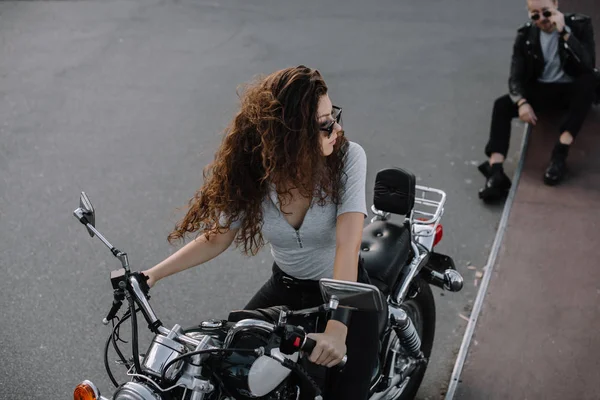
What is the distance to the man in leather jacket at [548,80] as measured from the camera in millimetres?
5562

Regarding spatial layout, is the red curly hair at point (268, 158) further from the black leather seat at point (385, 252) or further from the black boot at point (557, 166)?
the black boot at point (557, 166)

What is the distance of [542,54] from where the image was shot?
573cm

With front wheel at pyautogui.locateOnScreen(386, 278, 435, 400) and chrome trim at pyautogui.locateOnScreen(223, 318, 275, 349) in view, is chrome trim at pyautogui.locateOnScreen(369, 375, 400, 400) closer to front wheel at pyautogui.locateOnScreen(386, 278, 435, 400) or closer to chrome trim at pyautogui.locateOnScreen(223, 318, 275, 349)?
front wheel at pyautogui.locateOnScreen(386, 278, 435, 400)

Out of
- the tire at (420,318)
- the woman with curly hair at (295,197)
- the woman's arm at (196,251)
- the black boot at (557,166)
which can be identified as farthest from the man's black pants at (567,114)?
the woman's arm at (196,251)

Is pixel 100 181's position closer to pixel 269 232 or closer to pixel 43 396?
pixel 43 396

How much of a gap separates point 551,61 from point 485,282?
1983 mm

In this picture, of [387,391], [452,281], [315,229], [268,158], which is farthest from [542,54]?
[268,158]

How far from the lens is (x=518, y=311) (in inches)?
176

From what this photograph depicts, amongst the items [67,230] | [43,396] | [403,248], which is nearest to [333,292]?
[403,248]

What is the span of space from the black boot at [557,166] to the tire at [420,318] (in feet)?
6.96

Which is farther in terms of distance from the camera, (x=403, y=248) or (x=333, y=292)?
(x=403, y=248)

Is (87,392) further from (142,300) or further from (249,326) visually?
(249,326)

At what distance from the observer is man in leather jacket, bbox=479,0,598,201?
5.56 metres

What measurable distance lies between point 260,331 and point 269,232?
0.68m
